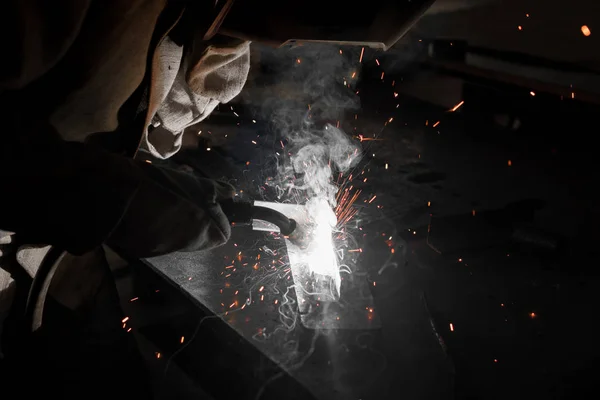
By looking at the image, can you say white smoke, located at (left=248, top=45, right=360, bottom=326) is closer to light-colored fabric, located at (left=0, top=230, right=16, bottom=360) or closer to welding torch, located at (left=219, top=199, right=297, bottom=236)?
welding torch, located at (left=219, top=199, right=297, bottom=236)

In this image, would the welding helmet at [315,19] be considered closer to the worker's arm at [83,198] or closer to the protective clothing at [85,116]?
the protective clothing at [85,116]

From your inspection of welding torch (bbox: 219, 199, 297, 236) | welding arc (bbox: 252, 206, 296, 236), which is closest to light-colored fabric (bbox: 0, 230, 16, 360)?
welding torch (bbox: 219, 199, 297, 236)

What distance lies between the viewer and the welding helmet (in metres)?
1.73

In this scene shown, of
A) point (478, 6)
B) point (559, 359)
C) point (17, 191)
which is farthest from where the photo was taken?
point (478, 6)

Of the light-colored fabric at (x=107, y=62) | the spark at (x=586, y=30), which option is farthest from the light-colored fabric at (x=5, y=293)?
the spark at (x=586, y=30)

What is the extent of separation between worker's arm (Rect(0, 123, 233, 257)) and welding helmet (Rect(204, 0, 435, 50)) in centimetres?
69

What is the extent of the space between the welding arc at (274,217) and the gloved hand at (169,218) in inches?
14.0

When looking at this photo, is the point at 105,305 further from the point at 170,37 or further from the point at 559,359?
the point at 559,359

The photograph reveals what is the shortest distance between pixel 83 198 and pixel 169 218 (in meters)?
0.32

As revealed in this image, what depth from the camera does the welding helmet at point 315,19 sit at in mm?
1727

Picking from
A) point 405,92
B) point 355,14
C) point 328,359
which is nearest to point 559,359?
point 328,359

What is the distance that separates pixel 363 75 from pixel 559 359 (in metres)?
4.91

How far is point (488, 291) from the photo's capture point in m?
3.37

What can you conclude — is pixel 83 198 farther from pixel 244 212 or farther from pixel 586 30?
pixel 586 30
